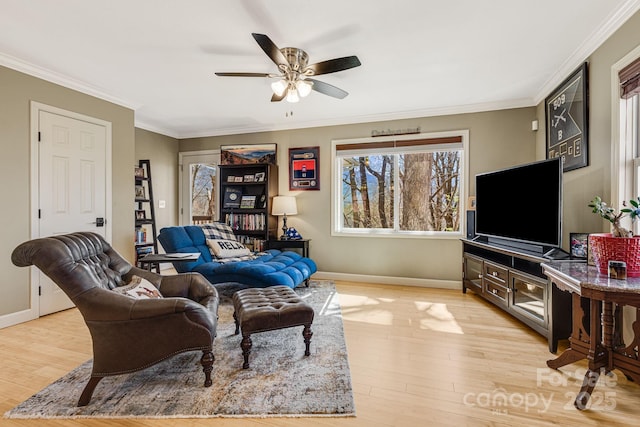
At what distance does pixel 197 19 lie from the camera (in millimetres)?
2219

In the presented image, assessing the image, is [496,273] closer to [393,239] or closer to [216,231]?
[393,239]

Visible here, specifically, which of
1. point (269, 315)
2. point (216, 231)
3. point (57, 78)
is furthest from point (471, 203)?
point (57, 78)

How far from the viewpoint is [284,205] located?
4.63 m

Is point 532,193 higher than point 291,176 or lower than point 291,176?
lower

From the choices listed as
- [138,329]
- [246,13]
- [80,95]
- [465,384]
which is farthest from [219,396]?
[80,95]

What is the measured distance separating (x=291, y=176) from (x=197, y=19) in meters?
2.88

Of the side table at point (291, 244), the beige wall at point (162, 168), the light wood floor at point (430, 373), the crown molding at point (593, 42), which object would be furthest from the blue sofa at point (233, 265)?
the crown molding at point (593, 42)

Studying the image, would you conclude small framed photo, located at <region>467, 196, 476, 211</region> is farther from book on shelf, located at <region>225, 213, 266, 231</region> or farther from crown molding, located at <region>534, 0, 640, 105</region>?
book on shelf, located at <region>225, 213, 266, 231</region>

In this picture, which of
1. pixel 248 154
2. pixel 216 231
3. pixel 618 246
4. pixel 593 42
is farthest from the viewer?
pixel 248 154

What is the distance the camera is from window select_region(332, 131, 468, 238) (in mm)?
4262

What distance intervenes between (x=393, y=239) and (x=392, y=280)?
0.59 metres

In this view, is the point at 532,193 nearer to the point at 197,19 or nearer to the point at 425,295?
the point at 425,295

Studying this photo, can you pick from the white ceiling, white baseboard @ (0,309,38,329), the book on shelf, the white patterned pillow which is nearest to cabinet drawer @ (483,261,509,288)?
the white ceiling

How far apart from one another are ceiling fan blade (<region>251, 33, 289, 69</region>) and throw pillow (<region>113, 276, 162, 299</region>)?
183 centimetres
